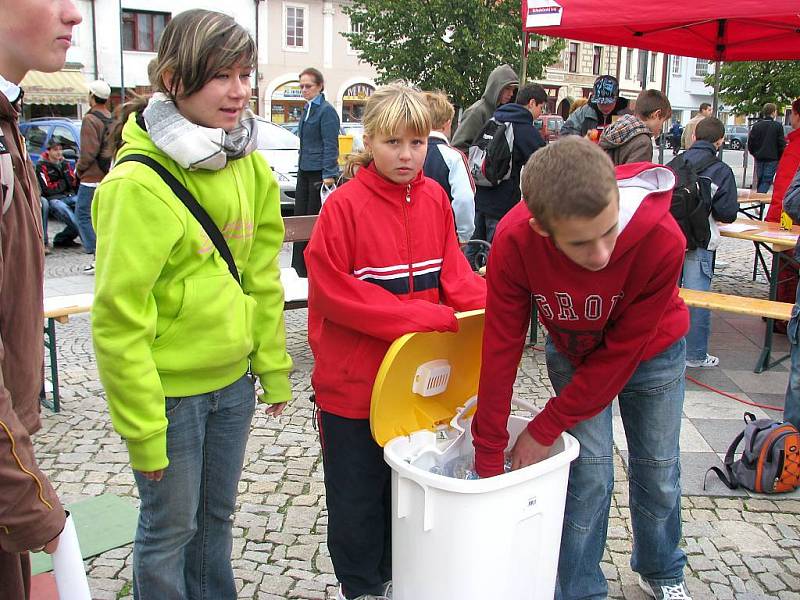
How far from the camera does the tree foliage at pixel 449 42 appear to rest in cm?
2306

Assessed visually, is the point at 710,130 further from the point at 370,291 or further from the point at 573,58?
the point at 573,58

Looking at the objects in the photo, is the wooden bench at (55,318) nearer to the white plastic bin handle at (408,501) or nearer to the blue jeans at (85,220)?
the white plastic bin handle at (408,501)

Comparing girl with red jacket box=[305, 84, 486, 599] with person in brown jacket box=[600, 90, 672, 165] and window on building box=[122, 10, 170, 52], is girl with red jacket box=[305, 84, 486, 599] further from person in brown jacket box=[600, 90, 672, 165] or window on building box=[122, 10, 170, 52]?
window on building box=[122, 10, 170, 52]

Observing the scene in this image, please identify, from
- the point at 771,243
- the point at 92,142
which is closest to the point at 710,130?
the point at 771,243

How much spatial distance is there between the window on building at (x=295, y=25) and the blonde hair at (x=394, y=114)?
118ft

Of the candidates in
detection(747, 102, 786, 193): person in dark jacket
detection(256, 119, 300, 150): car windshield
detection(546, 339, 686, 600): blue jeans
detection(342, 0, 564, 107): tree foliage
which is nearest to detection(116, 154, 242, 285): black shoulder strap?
detection(546, 339, 686, 600): blue jeans

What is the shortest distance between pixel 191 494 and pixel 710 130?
4917 millimetres

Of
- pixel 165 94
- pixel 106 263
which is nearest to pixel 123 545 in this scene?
pixel 106 263

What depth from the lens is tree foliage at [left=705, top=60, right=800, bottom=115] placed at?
17797mm

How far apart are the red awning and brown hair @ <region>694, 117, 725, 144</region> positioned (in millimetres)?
737

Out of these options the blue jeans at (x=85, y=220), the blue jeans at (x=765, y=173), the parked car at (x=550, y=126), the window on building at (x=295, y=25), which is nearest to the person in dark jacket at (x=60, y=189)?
the blue jeans at (x=85, y=220)

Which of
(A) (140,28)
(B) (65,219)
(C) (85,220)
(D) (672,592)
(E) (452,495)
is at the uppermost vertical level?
(A) (140,28)

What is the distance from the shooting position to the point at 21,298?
168 cm

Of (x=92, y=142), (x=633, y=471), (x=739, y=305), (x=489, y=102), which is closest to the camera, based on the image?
(x=633, y=471)
